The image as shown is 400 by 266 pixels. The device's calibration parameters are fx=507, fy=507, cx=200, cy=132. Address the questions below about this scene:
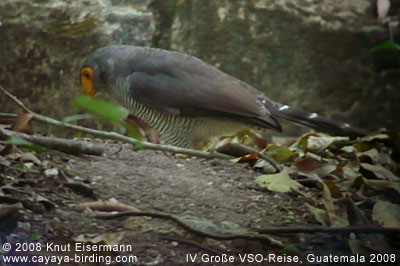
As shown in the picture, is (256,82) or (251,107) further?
(256,82)

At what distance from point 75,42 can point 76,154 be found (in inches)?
91.2

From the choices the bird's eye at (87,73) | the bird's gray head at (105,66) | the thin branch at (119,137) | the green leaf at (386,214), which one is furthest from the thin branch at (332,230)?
the bird's eye at (87,73)

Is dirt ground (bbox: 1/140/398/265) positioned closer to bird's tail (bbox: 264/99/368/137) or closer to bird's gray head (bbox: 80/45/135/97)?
bird's tail (bbox: 264/99/368/137)

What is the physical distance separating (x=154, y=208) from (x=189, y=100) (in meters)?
1.79

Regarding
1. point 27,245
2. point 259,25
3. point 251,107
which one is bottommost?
point 27,245

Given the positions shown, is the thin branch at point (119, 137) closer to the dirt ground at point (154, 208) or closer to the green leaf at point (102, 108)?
the dirt ground at point (154, 208)

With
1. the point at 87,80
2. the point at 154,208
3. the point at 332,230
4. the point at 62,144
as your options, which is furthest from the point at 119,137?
the point at 87,80

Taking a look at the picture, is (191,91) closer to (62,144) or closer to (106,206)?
(62,144)

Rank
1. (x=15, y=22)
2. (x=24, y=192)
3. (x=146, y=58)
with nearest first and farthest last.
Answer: (x=24, y=192) → (x=146, y=58) → (x=15, y=22)

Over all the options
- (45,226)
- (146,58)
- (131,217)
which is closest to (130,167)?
(131,217)

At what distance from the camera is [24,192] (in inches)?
80.0

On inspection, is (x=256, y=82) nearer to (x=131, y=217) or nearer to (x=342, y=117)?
(x=342, y=117)

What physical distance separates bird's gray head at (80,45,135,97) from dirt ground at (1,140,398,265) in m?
1.54

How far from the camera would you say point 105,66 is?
4.43m
